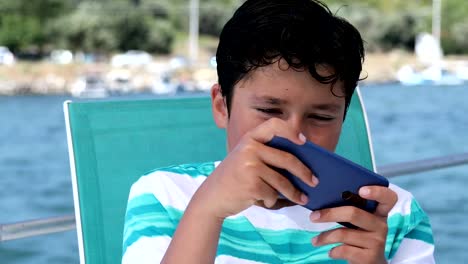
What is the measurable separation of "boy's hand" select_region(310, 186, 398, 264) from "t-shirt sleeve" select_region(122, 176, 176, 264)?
0.20m

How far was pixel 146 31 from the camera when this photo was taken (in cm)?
3019

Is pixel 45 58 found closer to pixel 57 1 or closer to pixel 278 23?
pixel 57 1

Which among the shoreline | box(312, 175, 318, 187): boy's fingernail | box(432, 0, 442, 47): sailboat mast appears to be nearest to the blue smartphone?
box(312, 175, 318, 187): boy's fingernail

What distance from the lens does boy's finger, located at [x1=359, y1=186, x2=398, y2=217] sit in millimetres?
839

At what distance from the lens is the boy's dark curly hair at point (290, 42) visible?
3.17 ft

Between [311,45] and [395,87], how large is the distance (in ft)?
97.6

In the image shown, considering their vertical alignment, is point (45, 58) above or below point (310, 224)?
below

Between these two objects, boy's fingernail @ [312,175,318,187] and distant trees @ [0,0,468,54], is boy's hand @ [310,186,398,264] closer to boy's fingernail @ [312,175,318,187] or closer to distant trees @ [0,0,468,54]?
boy's fingernail @ [312,175,318,187]

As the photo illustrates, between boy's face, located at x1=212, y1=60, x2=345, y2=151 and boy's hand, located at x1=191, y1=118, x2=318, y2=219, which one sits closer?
boy's hand, located at x1=191, y1=118, x2=318, y2=219

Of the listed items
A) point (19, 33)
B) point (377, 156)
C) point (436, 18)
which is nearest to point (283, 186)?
point (377, 156)

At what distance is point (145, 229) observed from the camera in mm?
1005

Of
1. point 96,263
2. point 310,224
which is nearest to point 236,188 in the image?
point 310,224

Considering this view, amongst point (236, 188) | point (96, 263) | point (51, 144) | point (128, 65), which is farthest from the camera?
point (128, 65)

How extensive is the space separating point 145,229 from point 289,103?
227mm
